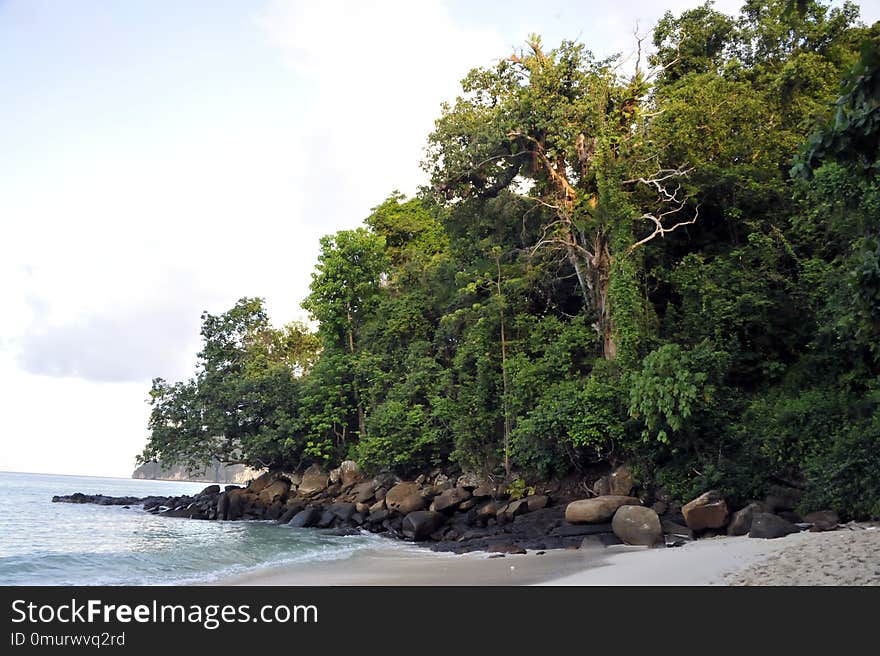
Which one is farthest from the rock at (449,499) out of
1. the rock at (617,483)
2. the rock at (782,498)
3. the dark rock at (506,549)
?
the rock at (782,498)

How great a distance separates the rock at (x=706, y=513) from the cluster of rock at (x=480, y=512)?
2 centimetres

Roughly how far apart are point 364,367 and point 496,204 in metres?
10.1

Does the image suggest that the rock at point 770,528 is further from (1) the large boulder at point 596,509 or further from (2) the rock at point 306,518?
(2) the rock at point 306,518

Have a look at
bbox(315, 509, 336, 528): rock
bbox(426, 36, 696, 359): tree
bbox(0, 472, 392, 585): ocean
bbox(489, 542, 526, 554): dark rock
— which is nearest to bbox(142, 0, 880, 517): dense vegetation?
bbox(426, 36, 696, 359): tree

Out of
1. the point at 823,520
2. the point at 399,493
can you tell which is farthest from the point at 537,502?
the point at 823,520

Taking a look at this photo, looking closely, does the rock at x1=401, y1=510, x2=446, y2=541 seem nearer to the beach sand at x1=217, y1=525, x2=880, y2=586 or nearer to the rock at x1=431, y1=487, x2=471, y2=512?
the rock at x1=431, y1=487, x2=471, y2=512

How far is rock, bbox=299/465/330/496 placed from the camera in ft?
100

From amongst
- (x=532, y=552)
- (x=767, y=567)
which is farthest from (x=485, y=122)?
(x=767, y=567)

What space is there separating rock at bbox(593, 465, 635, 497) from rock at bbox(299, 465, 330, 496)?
15.6 m

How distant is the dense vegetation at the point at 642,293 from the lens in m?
15.3

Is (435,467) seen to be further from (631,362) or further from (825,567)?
(825,567)

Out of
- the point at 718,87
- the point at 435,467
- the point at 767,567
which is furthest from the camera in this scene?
the point at 435,467

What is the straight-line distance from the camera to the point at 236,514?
30.3m

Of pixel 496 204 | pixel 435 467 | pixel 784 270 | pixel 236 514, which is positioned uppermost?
pixel 496 204
